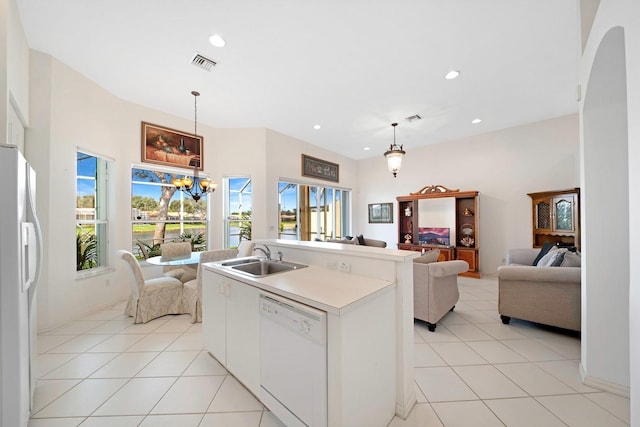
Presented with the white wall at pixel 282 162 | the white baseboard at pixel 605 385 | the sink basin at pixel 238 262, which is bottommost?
the white baseboard at pixel 605 385

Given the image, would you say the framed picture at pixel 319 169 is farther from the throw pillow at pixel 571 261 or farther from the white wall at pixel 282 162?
the throw pillow at pixel 571 261

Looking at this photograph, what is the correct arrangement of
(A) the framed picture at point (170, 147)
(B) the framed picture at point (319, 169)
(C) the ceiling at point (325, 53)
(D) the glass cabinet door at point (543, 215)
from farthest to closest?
1. (B) the framed picture at point (319, 169)
2. (D) the glass cabinet door at point (543, 215)
3. (A) the framed picture at point (170, 147)
4. (C) the ceiling at point (325, 53)

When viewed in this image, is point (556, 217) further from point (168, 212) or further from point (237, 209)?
point (168, 212)

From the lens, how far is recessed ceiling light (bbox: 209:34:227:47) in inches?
95.4

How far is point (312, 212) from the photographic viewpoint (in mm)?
6430

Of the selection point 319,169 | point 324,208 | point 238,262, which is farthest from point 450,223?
point 238,262

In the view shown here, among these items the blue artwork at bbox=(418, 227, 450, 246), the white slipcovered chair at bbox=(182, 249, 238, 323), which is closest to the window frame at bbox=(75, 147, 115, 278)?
the white slipcovered chair at bbox=(182, 249, 238, 323)

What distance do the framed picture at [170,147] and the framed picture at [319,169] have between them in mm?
2321

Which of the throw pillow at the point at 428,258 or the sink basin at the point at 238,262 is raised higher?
the sink basin at the point at 238,262

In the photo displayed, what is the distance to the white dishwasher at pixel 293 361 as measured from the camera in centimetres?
124

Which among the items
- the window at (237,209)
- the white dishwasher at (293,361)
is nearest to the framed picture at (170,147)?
the window at (237,209)

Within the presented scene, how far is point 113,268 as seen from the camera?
12.0 ft

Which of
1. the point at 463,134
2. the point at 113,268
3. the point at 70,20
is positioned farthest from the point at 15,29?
the point at 463,134

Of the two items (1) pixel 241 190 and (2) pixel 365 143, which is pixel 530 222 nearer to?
(2) pixel 365 143
